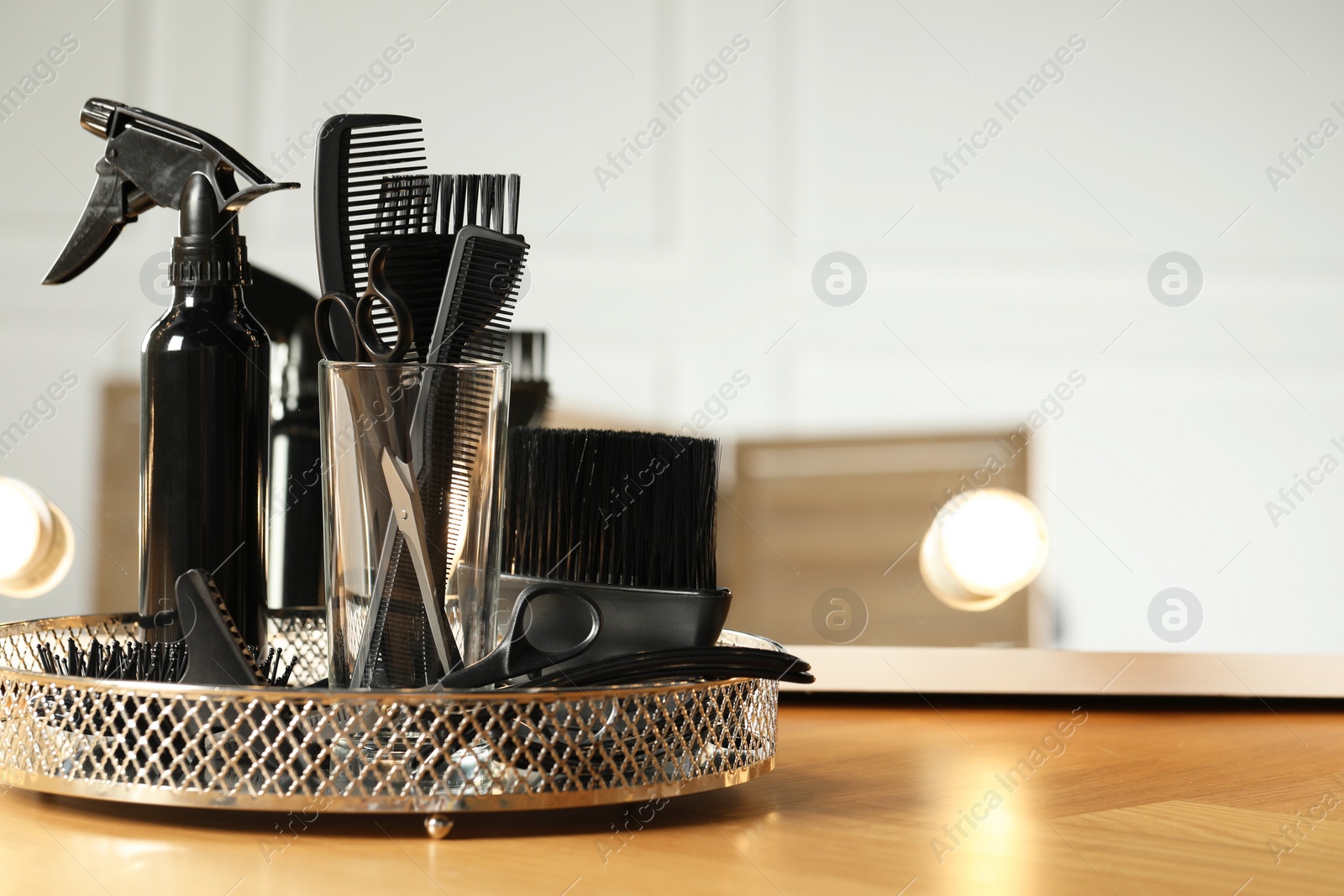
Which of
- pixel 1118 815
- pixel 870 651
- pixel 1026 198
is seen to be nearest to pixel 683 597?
pixel 1118 815

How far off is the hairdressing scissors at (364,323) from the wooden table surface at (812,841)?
6.0 inches

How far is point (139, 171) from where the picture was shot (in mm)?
464

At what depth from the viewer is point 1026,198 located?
0.67 meters

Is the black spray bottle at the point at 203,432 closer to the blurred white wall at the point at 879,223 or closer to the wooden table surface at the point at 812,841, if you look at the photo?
the wooden table surface at the point at 812,841

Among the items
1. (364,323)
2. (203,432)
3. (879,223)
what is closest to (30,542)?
(203,432)

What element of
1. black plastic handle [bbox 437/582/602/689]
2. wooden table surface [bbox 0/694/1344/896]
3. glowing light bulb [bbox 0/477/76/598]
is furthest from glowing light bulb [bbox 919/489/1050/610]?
glowing light bulb [bbox 0/477/76/598]

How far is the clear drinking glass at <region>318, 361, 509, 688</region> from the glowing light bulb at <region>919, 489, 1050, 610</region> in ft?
1.16

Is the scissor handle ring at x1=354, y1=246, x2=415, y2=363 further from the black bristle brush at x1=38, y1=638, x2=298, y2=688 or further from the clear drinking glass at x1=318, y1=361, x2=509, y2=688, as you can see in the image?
the black bristle brush at x1=38, y1=638, x2=298, y2=688

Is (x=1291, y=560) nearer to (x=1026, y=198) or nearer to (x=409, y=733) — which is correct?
(x=1026, y=198)

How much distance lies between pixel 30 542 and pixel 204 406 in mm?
316

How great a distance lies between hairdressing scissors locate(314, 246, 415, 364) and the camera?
0.38 metres

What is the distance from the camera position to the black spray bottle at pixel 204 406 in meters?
0.44

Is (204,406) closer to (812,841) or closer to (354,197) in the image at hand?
(354,197)

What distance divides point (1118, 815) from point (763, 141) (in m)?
0.44
